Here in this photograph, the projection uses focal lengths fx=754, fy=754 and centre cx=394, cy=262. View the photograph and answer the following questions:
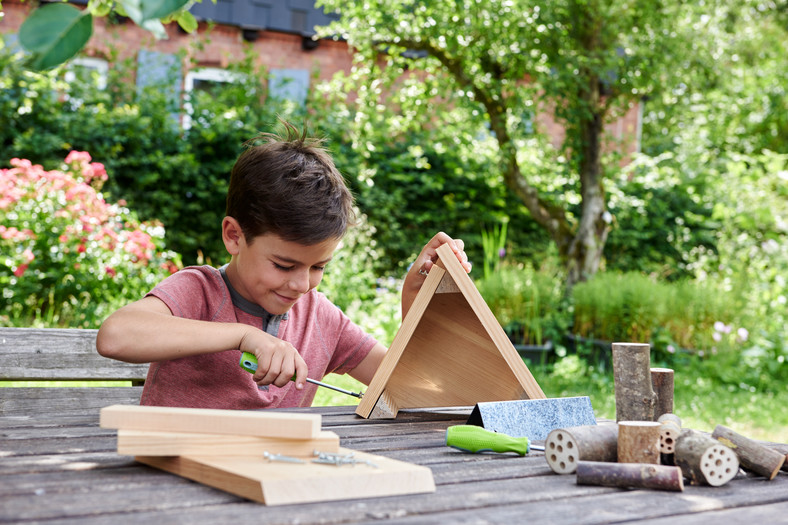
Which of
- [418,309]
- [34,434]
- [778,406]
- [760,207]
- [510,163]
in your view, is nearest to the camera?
[34,434]

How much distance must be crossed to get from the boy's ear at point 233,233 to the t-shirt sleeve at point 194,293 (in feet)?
0.35

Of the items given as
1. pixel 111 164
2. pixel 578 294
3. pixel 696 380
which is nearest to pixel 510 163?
pixel 578 294

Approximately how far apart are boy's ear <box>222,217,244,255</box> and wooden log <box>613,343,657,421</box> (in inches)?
41.7

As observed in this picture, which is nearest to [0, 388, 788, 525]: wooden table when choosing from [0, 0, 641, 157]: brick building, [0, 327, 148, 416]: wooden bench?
[0, 327, 148, 416]: wooden bench

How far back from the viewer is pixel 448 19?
256 inches

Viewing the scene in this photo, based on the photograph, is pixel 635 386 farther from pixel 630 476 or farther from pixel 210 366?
pixel 210 366

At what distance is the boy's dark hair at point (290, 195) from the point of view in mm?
1956

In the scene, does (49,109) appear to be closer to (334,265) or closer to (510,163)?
(334,265)

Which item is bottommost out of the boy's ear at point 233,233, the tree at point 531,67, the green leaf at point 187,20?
the boy's ear at point 233,233

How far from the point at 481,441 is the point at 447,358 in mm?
499

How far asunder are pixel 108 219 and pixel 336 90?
2.60 m

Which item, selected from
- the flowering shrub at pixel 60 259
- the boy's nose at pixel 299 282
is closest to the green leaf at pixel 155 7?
the boy's nose at pixel 299 282

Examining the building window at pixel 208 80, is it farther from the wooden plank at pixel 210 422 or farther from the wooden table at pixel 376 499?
the wooden plank at pixel 210 422

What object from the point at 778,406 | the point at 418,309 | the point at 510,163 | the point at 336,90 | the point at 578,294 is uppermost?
the point at 336,90
